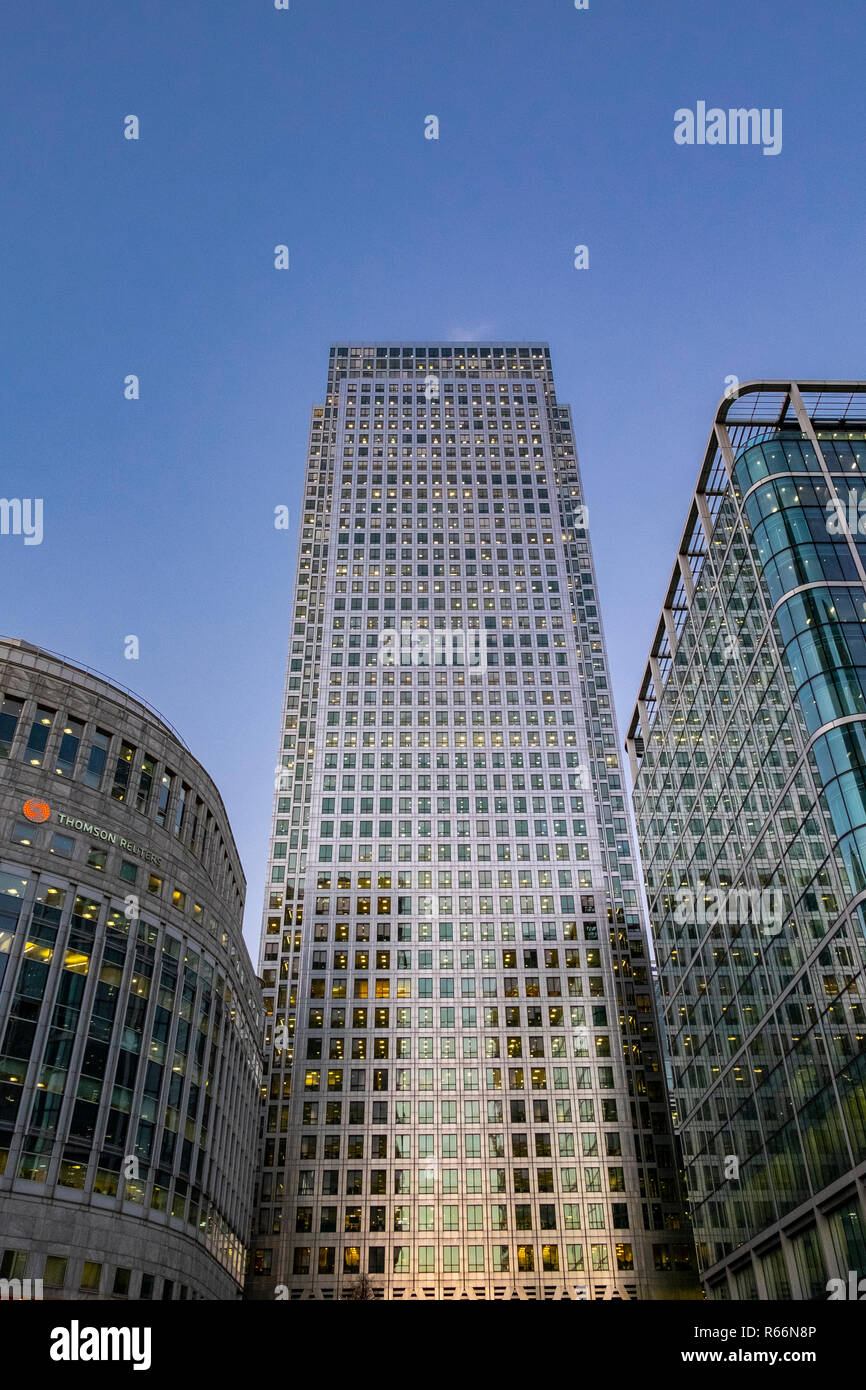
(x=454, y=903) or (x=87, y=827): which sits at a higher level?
(x=454, y=903)

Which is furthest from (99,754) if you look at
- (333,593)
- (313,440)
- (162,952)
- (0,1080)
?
(313,440)

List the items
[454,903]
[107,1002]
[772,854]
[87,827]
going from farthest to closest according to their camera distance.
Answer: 1. [454,903]
2. [772,854]
3. [87,827]
4. [107,1002]

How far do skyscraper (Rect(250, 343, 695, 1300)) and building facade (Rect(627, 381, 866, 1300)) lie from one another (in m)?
21.0

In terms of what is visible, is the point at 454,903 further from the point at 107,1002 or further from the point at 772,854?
the point at 107,1002

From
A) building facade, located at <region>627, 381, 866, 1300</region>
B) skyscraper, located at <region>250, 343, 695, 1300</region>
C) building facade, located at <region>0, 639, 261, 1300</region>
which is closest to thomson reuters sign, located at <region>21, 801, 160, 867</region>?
building facade, located at <region>0, 639, 261, 1300</region>

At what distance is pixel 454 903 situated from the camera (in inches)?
4328

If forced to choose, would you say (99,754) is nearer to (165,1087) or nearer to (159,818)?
(159,818)

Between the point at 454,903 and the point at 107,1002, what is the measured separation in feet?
202

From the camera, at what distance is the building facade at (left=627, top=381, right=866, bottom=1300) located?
176 feet

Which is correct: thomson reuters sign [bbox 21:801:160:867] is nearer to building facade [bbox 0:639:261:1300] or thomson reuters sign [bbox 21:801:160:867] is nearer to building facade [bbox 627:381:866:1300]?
building facade [bbox 0:639:261:1300]

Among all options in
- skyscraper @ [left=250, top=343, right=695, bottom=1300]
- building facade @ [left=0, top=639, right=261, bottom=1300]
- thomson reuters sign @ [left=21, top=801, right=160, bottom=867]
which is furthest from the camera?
→ skyscraper @ [left=250, top=343, right=695, bottom=1300]

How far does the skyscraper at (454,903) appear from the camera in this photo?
302 feet

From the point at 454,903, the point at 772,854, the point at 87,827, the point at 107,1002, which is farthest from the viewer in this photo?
the point at 454,903

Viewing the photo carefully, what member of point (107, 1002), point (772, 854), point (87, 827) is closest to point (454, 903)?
point (772, 854)
